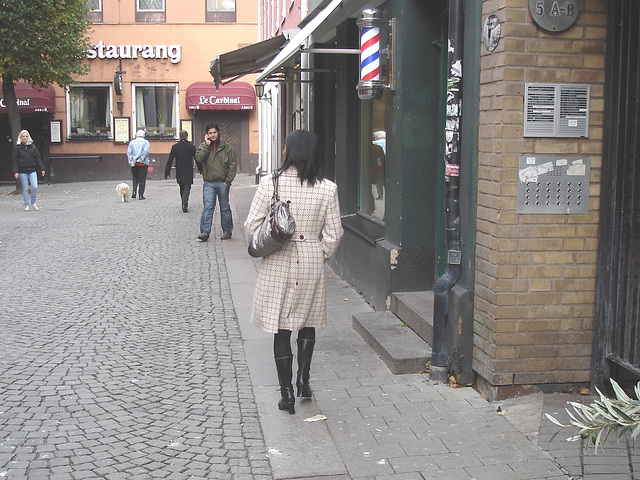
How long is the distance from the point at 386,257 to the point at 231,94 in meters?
23.6

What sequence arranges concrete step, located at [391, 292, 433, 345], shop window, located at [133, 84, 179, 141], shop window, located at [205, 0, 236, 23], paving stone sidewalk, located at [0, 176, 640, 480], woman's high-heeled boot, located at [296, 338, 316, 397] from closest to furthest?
paving stone sidewalk, located at [0, 176, 640, 480]
woman's high-heeled boot, located at [296, 338, 316, 397]
concrete step, located at [391, 292, 433, 345]
shop window, located at [133, 84, 179, 141]
shop window, located at [205, 0, 236, 23]

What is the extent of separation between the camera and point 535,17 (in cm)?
474

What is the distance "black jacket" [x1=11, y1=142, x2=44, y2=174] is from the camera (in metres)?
18.5

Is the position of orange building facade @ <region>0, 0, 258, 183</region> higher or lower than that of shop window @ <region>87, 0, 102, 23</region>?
lower

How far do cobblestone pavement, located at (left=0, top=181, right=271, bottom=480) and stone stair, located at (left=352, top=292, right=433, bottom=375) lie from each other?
104cm

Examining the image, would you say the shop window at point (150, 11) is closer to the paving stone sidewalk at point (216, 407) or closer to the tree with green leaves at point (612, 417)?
the paving stone sidewalk at point (216, 407)

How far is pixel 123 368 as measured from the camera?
19.8 feet

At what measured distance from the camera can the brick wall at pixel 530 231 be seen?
189 inches

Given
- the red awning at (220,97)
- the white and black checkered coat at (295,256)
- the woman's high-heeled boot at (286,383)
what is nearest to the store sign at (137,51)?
the red awning at (220,97)

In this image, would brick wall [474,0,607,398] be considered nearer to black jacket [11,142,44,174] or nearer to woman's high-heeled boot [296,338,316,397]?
woman's high-heeled boot [296,338,316,397]

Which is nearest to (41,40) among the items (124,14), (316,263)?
(124,14)

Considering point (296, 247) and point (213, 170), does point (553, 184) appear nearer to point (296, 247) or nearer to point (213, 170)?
point (296, 247)

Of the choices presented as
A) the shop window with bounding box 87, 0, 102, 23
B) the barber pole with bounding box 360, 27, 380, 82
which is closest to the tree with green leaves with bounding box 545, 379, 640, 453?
the barber pole with bounding box 360, 27, 380, 82

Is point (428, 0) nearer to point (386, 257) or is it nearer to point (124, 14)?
point (386, 257)
